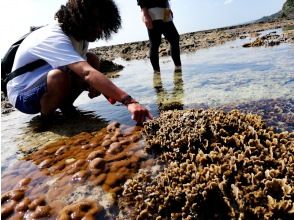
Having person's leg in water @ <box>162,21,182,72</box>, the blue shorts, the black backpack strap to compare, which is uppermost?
person's leg in water @ <box>162,21,182,72</box>

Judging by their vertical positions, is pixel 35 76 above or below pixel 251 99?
above

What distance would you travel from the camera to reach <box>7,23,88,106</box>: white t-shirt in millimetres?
3665

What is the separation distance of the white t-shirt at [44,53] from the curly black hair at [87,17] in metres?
0.13

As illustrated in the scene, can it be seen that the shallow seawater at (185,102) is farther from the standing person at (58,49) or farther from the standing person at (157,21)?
the standing person at (157,21)

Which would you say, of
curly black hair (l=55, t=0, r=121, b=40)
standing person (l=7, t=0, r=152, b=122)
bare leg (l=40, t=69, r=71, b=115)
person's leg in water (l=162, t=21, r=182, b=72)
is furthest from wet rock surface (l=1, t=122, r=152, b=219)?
person's leg in water (l=162, t=21, r=182, b=72)

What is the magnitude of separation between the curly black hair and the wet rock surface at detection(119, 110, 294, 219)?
1726mm

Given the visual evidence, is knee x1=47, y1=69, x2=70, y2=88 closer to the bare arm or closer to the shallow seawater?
the shallow seawater

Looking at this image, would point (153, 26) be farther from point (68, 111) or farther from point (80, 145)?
point (80, 145)

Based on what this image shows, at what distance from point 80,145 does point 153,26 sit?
16.4ft

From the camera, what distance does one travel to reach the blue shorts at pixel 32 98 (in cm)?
421


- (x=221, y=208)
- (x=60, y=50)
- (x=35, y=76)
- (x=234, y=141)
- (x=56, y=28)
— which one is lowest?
(x=221, y=208)

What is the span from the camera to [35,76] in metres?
4.29

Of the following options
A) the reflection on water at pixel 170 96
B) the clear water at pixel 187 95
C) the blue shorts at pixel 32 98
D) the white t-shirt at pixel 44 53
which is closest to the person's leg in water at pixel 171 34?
the clear water at pixel 187 95

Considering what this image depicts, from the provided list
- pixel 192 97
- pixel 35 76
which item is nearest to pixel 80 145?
pixel 35 76
